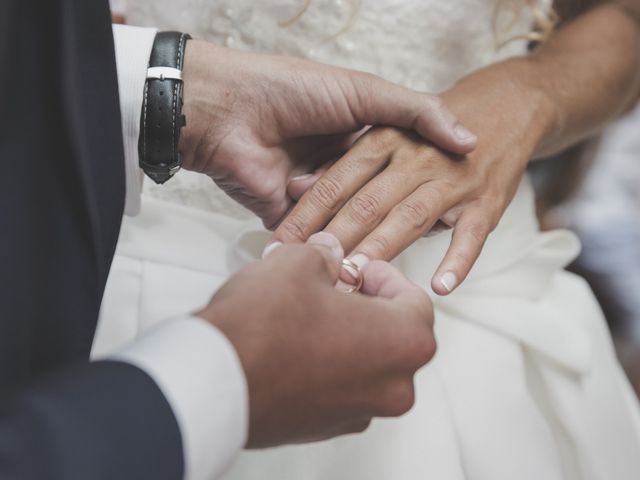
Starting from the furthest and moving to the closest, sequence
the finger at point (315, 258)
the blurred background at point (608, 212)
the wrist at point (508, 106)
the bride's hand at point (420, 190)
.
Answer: the blurred background at point (608, 212) < the wrist at point (508, 106) < the bride's hand at point (420, 190) < the finger at point (315, 258)

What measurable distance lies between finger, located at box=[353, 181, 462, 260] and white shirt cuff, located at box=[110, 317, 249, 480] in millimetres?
281

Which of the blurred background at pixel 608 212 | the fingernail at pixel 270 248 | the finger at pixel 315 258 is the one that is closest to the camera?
the finger at pixel 315 258

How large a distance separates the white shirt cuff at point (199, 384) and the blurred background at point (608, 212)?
152 centimetres

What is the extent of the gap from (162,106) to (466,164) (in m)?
0.36

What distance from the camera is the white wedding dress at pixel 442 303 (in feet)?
2.64

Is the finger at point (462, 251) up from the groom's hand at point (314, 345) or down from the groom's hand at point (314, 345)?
down

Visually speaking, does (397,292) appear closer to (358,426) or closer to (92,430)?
(358,426)

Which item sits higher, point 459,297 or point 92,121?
point 92,121

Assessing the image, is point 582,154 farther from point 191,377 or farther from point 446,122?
point 191,377

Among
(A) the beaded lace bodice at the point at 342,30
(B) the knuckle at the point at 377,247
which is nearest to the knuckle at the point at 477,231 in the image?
(B) the knuckle at the point at 377,247

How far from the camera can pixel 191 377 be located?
43 cm

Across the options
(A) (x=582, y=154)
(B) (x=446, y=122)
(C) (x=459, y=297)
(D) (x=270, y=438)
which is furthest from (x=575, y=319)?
(A) (x=582, y=154)

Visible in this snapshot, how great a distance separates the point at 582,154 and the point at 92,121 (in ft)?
5.20

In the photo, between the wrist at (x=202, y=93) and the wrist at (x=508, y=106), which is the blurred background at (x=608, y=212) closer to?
the wrist at (x=508, y=106)
